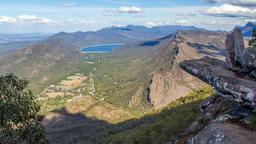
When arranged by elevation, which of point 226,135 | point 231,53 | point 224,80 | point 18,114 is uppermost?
point 231,53

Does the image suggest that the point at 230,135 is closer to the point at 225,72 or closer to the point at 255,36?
the point at 225,72

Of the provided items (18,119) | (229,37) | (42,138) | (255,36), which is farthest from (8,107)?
(255,36)

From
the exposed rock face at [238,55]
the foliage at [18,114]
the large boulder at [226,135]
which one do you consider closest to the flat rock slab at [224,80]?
the exposed rock face at [238,55]

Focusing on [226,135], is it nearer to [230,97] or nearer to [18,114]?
[230,97]

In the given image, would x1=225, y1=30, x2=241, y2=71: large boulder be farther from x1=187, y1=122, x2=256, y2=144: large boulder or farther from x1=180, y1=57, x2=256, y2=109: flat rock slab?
x1=187, y1=122, x2=256, y2=144: large boulder

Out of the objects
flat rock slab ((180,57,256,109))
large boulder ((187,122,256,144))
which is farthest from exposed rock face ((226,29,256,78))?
large boulder ((187,122,256,144))

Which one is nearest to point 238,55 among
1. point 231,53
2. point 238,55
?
point 238,55

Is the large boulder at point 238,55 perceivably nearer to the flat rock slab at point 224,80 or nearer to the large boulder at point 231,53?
the large boulder at point 231,53
